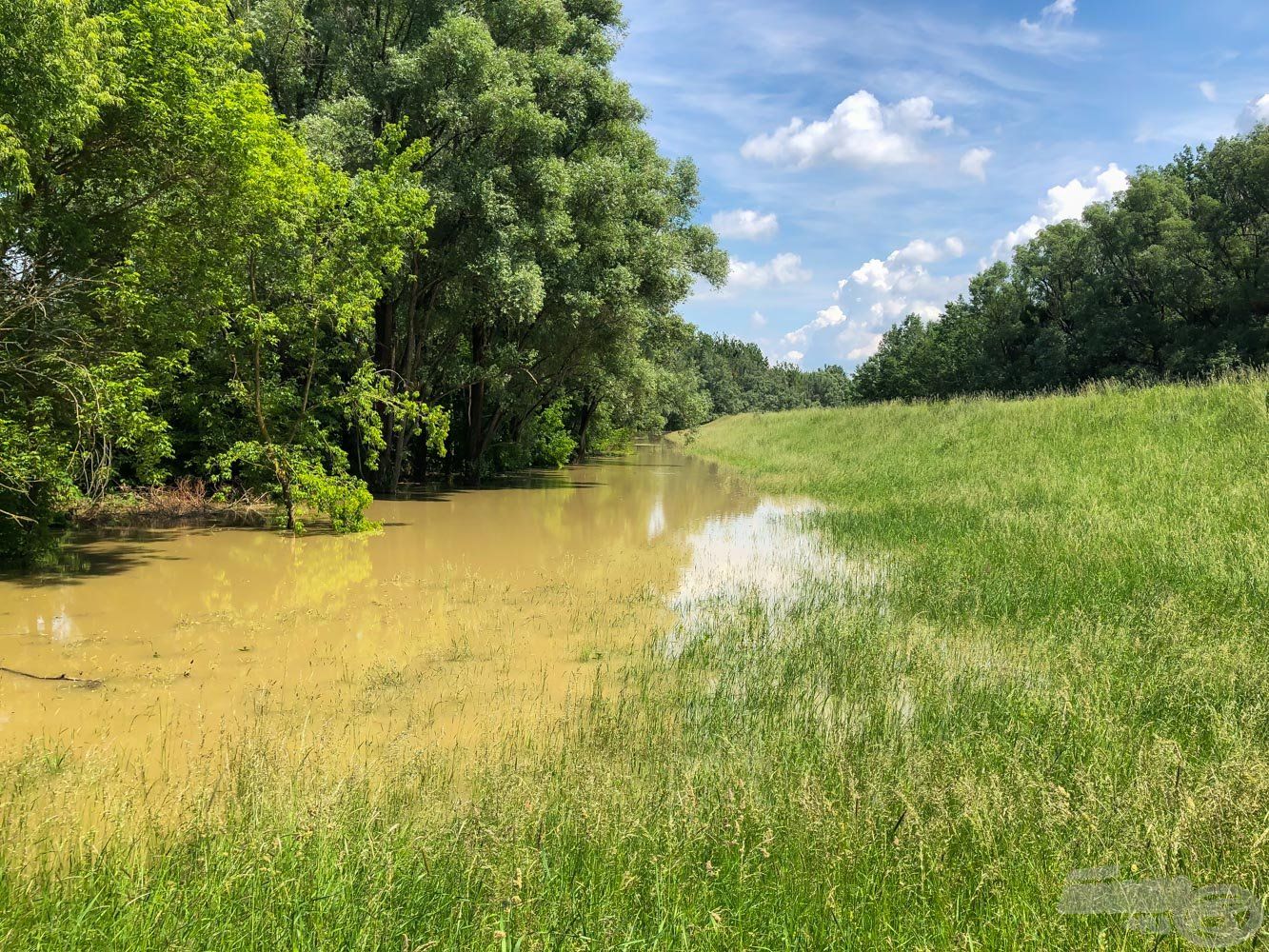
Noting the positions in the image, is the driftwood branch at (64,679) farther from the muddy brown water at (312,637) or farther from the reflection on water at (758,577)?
the reflection on water at (758,577)

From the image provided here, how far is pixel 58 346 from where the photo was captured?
28.7 feet

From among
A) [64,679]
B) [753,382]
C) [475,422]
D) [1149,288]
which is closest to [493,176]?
[475,422]

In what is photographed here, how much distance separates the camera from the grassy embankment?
8.92ft

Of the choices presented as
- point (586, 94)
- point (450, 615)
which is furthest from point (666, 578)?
point (586, 94)

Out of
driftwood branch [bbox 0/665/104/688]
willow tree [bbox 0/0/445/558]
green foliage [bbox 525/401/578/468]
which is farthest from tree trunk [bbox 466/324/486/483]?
driftwood branch [bbox 0/665/104/688]

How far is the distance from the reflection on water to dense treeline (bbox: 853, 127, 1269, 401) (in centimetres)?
2586

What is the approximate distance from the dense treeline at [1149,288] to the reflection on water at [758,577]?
2586 cm

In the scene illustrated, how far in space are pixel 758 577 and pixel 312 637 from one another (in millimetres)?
5884

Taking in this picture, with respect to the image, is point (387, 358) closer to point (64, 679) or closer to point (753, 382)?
point (64, 679)

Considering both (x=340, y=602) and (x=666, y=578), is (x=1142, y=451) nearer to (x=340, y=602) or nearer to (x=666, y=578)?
(x=666, y=578)

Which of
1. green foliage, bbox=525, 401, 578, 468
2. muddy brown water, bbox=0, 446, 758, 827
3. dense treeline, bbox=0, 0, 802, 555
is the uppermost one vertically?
dense treeline, bbox=0, 0, 802, 555

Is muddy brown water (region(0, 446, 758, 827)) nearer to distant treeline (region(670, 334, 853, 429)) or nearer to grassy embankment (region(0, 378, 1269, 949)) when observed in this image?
grassy embankment (region(0, 378, 1269, 949))

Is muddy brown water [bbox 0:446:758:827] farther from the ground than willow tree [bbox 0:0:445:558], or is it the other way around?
willow tree [bbox 0:0:445:558]

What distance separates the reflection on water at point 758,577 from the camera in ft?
26.6
